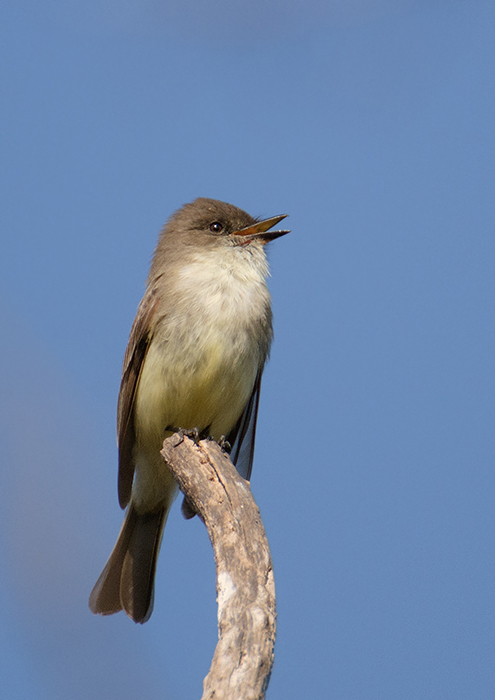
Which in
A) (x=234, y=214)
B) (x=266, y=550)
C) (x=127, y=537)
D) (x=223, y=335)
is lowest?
(x=266, y=550)

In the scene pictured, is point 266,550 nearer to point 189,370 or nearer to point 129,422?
point 189,370

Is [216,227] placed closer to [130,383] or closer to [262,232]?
[262,232]

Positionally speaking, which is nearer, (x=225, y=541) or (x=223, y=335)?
(x=225, y=541)

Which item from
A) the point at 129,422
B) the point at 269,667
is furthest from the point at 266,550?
the point at 129,422

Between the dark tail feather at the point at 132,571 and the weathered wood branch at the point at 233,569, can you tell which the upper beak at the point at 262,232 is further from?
the dark tail feather at the point at 132,571

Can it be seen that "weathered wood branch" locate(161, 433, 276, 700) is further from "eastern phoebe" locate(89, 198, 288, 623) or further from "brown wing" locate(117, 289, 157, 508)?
"brown wing" locate(117, 289, 157, 508)

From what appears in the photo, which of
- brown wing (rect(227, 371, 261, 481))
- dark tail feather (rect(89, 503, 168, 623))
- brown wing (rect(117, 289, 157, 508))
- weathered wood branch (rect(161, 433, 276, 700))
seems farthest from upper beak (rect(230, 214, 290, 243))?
dark tail feather (rect(89, 503, 168, 623))

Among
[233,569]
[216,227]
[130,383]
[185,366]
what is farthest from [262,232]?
[233,569]
